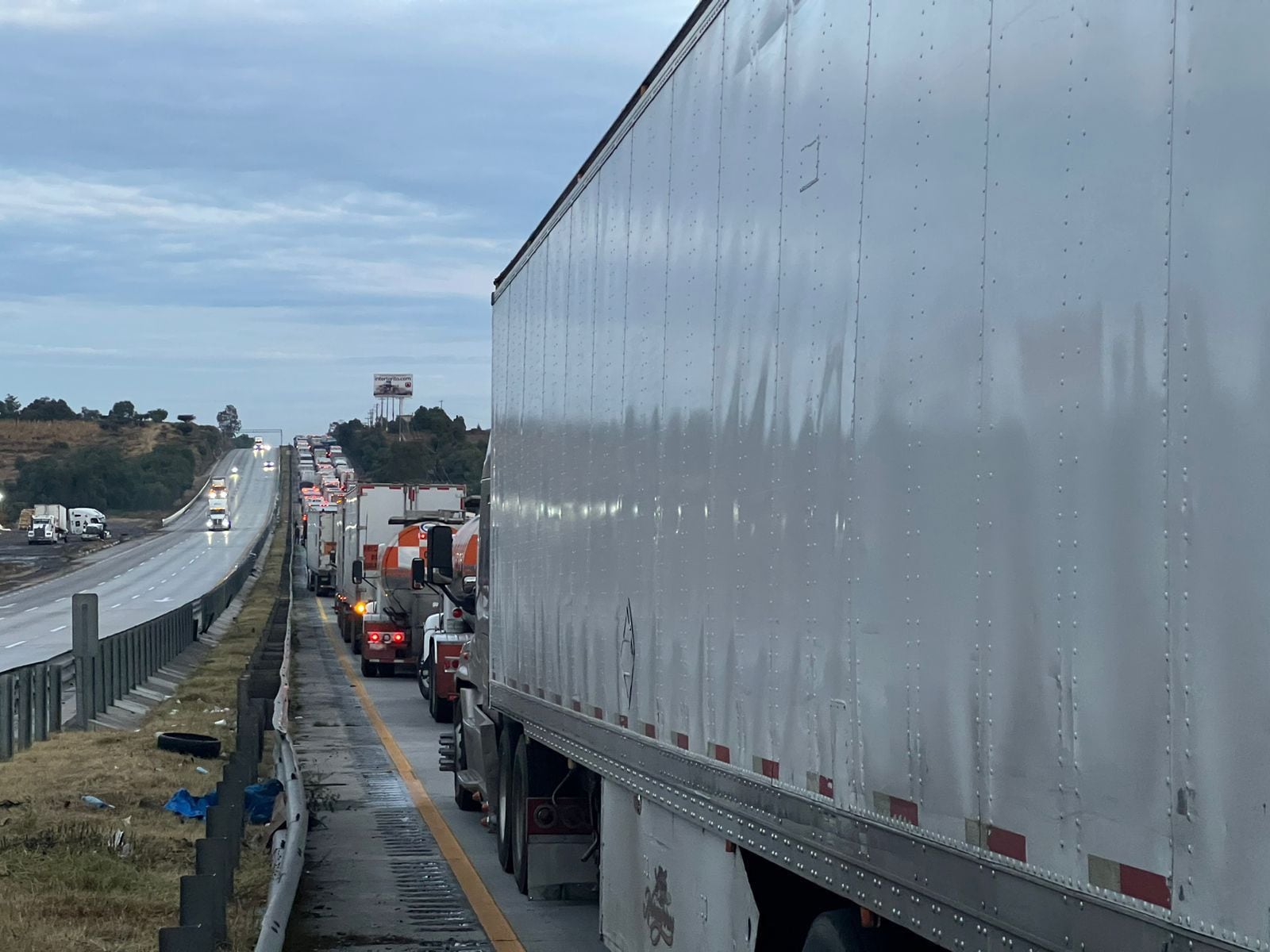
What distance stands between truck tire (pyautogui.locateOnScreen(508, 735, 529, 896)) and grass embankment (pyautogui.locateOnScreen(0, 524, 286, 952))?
5.67 ft

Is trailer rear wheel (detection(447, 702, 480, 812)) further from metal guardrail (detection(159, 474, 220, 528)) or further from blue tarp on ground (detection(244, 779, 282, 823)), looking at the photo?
metal guardrail (detection(159, 474, 220, 528))

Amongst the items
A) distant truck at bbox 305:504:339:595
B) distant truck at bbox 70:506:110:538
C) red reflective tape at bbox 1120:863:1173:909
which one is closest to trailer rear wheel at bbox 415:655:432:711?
red reflective tape at bbox 1120:863:1173:909

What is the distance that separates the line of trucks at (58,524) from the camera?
126m

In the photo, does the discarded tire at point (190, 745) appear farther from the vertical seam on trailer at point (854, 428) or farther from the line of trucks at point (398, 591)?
the vertical seam on trailer at point (854, 428)

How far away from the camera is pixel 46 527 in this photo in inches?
4978

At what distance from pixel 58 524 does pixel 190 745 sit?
118126 millimetres

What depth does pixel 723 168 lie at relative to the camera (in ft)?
22.5

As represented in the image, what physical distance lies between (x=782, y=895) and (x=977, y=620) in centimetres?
218

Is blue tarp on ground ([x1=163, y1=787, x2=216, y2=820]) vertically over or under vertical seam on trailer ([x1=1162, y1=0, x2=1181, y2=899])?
under

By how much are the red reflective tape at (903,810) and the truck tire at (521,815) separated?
687 centimetres

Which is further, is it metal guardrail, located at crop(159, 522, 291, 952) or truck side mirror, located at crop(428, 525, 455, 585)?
truck side mirror, located at crop(428, 525, 455, 585)

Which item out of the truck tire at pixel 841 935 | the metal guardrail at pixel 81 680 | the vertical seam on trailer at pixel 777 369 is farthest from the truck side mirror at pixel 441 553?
the truck tire at pixel 841 935

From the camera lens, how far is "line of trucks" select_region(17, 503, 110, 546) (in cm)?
12644

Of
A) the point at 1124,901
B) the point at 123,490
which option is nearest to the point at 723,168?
the point at 1124,901
